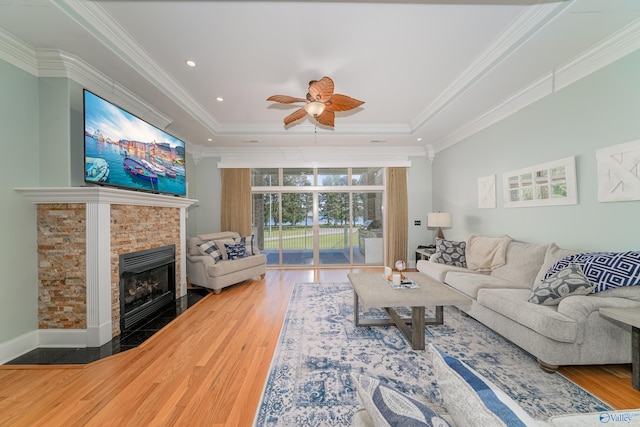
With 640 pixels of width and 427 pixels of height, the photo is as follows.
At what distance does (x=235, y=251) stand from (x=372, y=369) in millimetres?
3483

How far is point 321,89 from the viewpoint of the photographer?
111 inches

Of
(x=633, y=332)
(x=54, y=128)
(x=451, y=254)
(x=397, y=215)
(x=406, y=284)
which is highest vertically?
(x=54, y=128)

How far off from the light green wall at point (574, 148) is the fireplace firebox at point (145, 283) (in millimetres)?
5129

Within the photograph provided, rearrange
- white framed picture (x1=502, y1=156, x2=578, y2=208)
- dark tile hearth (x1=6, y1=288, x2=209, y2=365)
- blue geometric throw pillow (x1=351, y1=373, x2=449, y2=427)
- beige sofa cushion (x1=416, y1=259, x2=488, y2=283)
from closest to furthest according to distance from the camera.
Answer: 1. blue geometric throw pillow (x1=351, y1=373, x2=449, y2=427)
2. dark tile hearth (x1=6, y1=288, x2=209, y2=365)
3. white framed picture (x1=502, y1=156, x2=578, y2=208)
4. beige sofa cushion (x1=416, y1=259, x2=488, y2=283)

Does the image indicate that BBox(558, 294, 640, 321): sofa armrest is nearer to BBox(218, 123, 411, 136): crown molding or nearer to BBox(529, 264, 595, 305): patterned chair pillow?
BBox(529, 264, 595, 305): patterned chair pillow

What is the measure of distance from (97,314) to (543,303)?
4.34 meters

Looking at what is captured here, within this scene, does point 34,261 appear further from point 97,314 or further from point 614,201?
point 614,201

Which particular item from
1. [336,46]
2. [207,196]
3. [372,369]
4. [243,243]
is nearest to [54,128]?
[336,46]

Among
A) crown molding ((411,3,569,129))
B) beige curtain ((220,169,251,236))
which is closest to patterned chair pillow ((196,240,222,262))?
beige curtain ((220,169,251,236))

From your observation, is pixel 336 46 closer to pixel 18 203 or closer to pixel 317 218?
pixel 18 203

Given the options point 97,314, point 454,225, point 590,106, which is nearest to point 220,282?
point 97,314

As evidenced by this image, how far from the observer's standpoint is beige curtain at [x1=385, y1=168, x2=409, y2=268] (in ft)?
20.1

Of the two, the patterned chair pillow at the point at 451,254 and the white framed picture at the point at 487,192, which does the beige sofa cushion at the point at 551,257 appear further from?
the white framed picture at the point at 487,192

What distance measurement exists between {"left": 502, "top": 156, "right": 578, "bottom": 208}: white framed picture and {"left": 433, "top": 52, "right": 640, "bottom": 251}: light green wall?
0.07m
